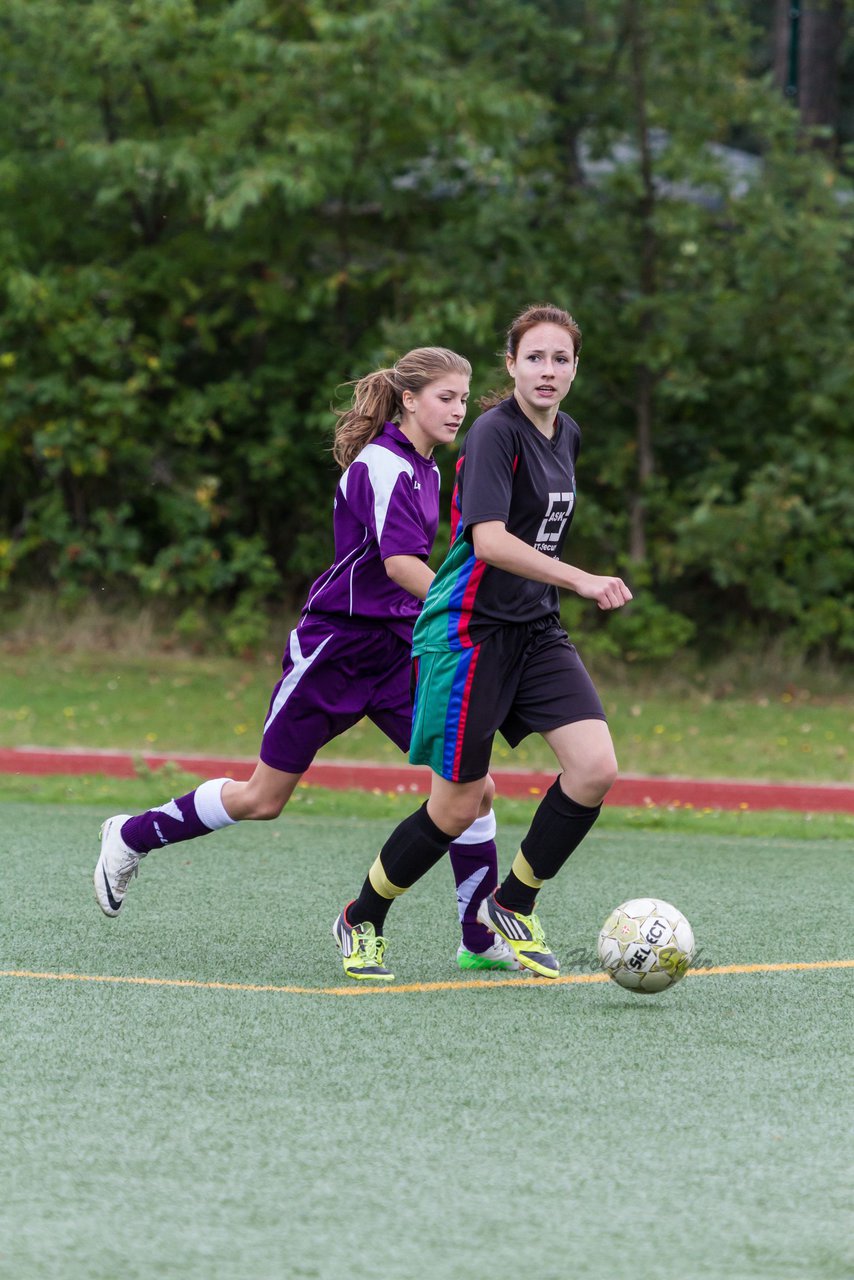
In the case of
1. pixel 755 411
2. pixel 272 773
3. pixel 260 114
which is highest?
pixel 260 114

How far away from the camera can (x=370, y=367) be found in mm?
12453

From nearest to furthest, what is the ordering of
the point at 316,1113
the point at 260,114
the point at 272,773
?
the point at 316,1113, the point at 272,773, the point at 260,114

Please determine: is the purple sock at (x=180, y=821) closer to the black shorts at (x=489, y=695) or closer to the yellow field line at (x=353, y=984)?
the yellow field line at (x=353, y=984)

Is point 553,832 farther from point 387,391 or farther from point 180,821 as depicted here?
point 387,391

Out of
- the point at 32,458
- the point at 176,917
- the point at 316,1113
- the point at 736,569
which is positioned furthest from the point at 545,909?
the point at 32,458

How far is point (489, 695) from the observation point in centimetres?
475

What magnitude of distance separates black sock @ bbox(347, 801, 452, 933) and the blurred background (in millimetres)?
7459

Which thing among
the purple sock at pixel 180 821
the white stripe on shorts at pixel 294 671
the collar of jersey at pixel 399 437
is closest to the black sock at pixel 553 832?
the white stripe on shorts at pixel 294 671

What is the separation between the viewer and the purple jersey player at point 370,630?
5086 mm

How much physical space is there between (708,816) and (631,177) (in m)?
5.91

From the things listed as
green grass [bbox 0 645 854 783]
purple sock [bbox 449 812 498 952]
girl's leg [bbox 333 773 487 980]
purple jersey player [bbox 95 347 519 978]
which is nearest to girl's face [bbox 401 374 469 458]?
purple jersey player [bbox 95 347 519 978]

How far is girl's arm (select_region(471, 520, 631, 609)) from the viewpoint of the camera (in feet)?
14.4

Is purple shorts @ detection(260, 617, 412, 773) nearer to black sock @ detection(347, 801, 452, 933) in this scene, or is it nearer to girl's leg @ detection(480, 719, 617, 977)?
black sock @ detection(347, 801, 452, 933)

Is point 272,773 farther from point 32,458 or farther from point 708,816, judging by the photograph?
point 32,458
